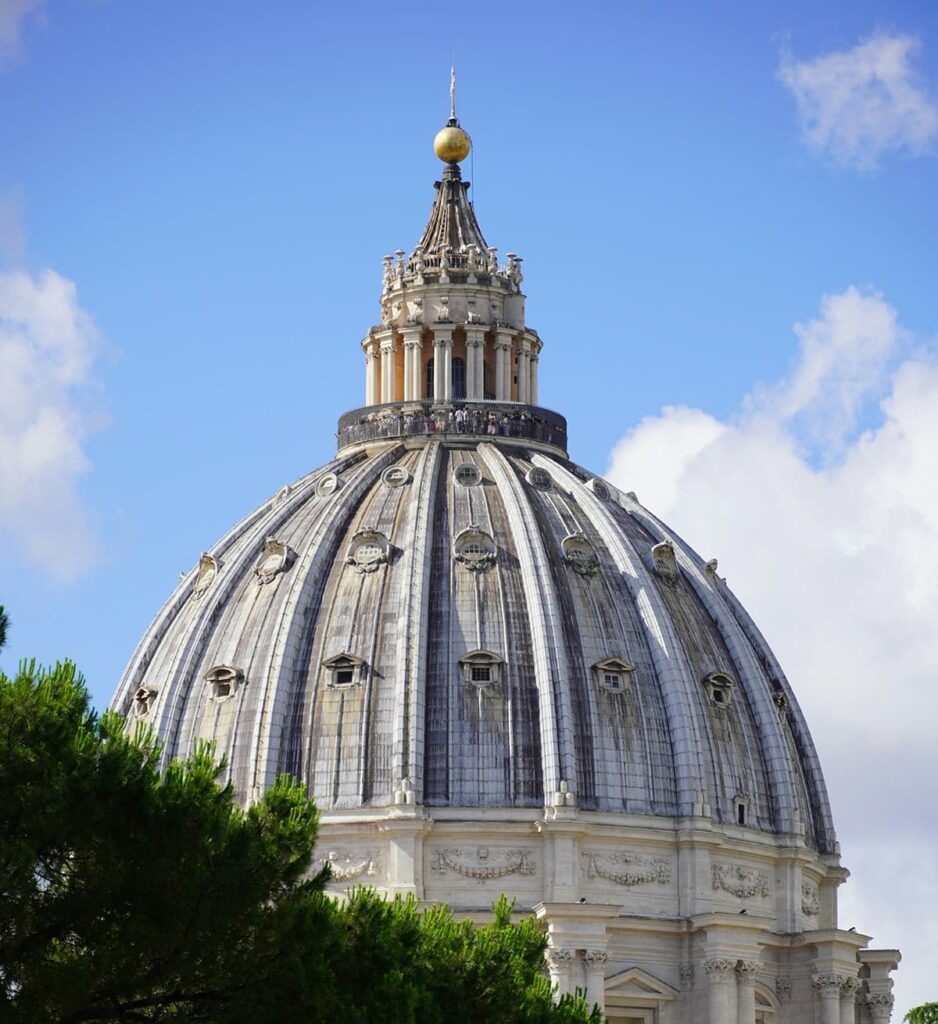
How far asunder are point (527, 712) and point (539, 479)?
9.36 meters

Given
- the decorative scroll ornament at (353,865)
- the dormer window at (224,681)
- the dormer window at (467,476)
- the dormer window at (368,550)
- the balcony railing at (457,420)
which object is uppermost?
the balcony railing at (457,420)

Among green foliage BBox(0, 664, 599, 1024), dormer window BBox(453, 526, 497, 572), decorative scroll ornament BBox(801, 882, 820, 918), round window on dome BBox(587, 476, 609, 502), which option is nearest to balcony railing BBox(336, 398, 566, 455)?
round window on dome BBox(587, 476, 609, 502)

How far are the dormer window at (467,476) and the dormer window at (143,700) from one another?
33.1 ft

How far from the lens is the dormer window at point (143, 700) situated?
270ft

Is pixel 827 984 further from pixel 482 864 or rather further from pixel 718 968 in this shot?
pixel 482 864

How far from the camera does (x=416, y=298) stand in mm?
88938

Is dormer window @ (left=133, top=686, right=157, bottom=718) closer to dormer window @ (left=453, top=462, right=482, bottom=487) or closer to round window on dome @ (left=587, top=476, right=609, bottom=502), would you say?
dormer window @ (left=453, top=462, right=482, bottom=487)

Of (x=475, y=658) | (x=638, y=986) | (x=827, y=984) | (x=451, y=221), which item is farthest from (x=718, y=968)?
(x=451, y=221)

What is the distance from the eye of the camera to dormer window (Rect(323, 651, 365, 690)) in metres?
77.8

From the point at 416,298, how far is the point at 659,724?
16668 mm

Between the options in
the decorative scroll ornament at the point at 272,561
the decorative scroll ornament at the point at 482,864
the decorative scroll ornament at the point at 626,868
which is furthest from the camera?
the decorative scroll ornament at the point at 272,561

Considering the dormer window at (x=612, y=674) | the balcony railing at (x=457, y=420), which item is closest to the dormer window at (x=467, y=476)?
the balcony railing at (x=457, y=420)

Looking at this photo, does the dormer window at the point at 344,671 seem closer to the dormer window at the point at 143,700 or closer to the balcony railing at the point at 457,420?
the dormer window at the point at 143,700

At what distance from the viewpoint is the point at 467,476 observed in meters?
83.9
